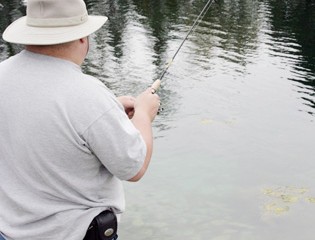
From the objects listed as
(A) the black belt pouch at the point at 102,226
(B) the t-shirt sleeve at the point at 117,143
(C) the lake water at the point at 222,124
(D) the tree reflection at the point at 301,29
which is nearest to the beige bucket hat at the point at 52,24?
(B) the t-shirt sleeve at the point at 117,143

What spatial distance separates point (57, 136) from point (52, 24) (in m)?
0.57

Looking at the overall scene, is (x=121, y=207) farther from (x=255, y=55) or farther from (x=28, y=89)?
(x=255, y=55)

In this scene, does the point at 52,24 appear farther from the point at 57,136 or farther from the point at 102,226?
the point at 102,226

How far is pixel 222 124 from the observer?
1270 cm

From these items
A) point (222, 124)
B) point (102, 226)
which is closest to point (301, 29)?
point (222, 124)

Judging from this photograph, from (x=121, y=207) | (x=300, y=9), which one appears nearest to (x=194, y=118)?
(x=121, y=207)

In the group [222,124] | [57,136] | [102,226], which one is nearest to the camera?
[57,136]

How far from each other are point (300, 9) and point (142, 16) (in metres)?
10.8

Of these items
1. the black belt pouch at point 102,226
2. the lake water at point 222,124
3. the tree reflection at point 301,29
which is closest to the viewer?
the black belt pouch at point 102,226

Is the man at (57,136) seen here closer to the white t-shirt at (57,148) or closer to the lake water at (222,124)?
the white t-shirt at (57,148)

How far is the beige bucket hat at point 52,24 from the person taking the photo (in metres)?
2.36

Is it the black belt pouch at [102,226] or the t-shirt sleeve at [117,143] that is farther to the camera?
the black belt pouch at [102,226]

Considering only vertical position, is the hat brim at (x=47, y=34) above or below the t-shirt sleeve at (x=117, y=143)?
above

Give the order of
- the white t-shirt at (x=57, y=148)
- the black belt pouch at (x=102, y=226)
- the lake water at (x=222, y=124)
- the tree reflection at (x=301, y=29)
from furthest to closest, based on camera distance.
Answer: the tree reflection at (x=301, y=29), the lake water at (x=222, y=124), the black belt pouch at (x=102, y=226), the white t-shirt at (x=57, y=148)
